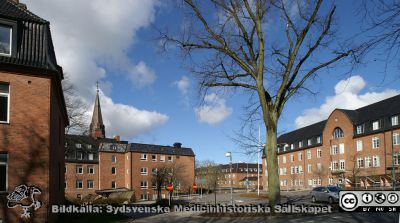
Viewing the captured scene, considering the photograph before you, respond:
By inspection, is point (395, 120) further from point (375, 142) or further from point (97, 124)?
point (97, 124)

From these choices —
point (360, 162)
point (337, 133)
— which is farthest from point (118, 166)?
point (360, 162)

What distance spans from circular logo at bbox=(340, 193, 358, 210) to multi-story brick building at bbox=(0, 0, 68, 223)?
1260cm

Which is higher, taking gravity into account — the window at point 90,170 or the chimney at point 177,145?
the chimney at point 177,145

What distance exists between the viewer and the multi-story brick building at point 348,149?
57062mm

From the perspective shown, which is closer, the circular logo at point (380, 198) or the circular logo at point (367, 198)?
the circular logo at point (367, 198)

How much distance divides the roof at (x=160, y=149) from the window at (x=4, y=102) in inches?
2699

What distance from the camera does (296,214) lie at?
19000 mm

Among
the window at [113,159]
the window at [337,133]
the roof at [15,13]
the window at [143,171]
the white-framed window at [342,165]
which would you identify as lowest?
the window at [143,171]

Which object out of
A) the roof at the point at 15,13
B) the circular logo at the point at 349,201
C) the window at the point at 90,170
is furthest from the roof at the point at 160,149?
the circular logo at the point at 349,201

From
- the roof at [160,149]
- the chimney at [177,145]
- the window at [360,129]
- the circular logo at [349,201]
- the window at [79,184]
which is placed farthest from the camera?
the chimney at [177,145]

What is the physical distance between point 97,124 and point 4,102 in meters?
79.1

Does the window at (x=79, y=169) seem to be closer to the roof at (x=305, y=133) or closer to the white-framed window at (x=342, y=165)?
the roof at (x=305, y=133)

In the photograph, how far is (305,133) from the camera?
277 feet

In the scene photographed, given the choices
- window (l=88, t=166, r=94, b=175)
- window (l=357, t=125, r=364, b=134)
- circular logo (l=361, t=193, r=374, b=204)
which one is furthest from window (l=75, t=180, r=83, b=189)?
circular logo (l=361, t=193, r=374, b=204)
